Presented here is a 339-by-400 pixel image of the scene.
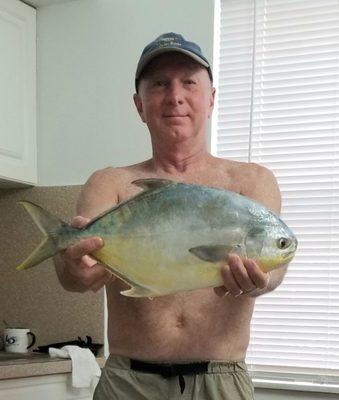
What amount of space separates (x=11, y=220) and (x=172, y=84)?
154 cm

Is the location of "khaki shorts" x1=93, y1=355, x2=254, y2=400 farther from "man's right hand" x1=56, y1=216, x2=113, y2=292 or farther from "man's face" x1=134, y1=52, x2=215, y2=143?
"man's face" x1=134, y1=52, x2=215, y2=143

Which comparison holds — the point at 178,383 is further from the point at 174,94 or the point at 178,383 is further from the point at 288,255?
the point at 174,94

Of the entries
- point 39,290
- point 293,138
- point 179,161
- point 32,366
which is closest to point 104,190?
point 179,161

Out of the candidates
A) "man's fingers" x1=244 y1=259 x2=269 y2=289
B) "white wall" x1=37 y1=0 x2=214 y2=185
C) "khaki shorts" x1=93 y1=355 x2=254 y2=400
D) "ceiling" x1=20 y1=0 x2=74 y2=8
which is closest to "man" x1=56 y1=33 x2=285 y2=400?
"khaki shorts" x1=93 y1=355 x2=254 y2=400

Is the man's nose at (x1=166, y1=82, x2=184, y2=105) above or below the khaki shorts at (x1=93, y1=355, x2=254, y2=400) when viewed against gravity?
above

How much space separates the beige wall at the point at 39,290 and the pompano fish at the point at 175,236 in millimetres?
1527

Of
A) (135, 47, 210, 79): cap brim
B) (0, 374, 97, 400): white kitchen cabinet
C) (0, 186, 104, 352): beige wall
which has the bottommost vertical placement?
(0, 374, 97, 400): white kitchen cabinet

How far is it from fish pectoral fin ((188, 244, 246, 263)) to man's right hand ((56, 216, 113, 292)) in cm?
16

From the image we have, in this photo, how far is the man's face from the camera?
1.36 meters

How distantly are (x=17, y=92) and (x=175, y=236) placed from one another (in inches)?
71.4

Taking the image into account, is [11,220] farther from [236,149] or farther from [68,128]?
[236,149]

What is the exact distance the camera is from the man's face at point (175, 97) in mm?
1357

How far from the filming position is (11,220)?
2705mm

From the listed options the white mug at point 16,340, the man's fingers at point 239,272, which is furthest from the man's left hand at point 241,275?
the white mug at point 16,340
